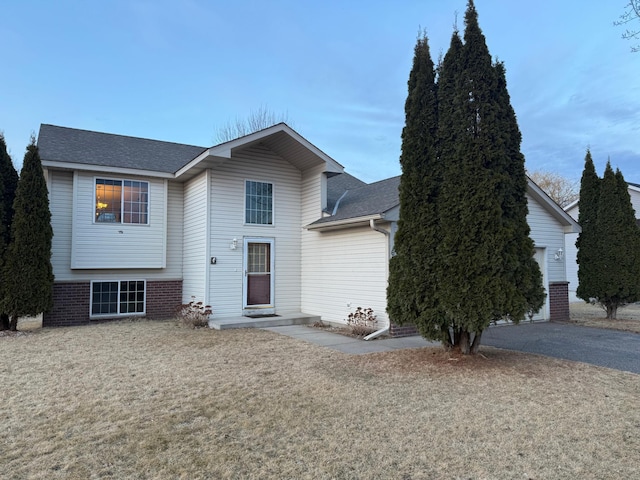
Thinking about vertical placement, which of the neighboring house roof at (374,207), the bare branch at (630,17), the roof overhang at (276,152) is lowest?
the neighboring house roof at (374,207)

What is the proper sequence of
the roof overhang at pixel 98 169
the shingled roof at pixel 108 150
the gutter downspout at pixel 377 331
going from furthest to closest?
the shingled roof at pixel 108 150 → the roof overhang at pixel 98 169 → the gutter downspout at pixel 377 331

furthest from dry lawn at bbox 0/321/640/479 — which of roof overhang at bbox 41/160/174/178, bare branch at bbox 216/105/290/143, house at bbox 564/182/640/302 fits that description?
bare branch at bbox 216/105/290/143

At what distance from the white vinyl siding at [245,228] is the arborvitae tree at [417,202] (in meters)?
5.36

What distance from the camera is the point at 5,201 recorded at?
29.7 ft

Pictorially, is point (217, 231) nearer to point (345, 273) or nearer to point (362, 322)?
point (345, 273)

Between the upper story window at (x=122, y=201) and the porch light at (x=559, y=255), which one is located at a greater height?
the upper story window at (x=122, y=201)

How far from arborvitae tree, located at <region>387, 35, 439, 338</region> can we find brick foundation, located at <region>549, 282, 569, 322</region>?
760cm

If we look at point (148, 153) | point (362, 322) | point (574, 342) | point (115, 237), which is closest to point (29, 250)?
point (115, 237)

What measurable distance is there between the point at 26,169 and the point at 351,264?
25.2 feet

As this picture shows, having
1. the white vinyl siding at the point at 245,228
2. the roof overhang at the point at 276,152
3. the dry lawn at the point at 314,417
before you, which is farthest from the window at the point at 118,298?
the dry lawn at the point at 314,417

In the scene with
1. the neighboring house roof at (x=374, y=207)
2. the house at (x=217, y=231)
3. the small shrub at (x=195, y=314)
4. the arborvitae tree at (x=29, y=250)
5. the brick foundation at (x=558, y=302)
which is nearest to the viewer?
the neighboring house roof at (x=374, y=207)

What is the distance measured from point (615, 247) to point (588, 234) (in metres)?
0.78

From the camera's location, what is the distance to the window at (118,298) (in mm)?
10961

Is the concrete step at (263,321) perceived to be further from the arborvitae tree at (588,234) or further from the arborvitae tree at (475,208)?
the arborvitae tree at (588,234)
